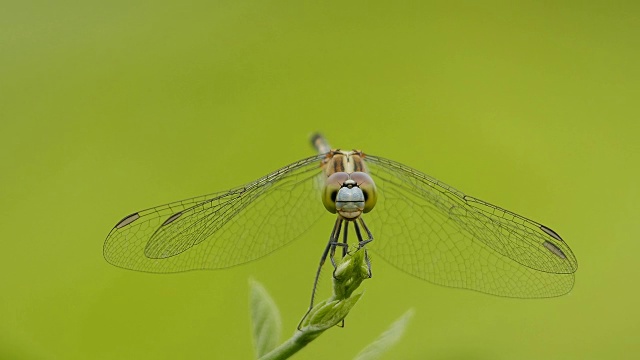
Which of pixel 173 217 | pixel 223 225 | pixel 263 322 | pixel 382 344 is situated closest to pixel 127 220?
pixel 173 217

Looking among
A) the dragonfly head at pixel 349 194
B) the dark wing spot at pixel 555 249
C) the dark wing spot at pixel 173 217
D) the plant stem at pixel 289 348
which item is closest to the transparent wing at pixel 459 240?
the dark wing spot at pixel 555 249

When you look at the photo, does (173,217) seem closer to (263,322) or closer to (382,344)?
(263,322)

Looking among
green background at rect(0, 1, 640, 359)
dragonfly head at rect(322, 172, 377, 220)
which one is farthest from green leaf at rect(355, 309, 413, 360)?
green background at rect(0, 1, 640, 359)

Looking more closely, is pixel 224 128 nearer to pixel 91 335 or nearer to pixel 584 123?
pixel 91 335

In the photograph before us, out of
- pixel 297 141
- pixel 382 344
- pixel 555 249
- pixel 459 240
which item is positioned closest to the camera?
pixel 382 344

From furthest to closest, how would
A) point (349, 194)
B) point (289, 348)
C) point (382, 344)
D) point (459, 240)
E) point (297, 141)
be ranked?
point (297, 141) → point (459, 240) → point (349, 194) → point (382, 344) → point (289, 348)

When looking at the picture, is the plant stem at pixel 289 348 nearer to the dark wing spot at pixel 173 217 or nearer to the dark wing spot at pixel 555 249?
the dark wing spot at pixel 173 217

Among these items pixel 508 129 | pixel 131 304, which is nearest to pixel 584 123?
pixel 508 129
